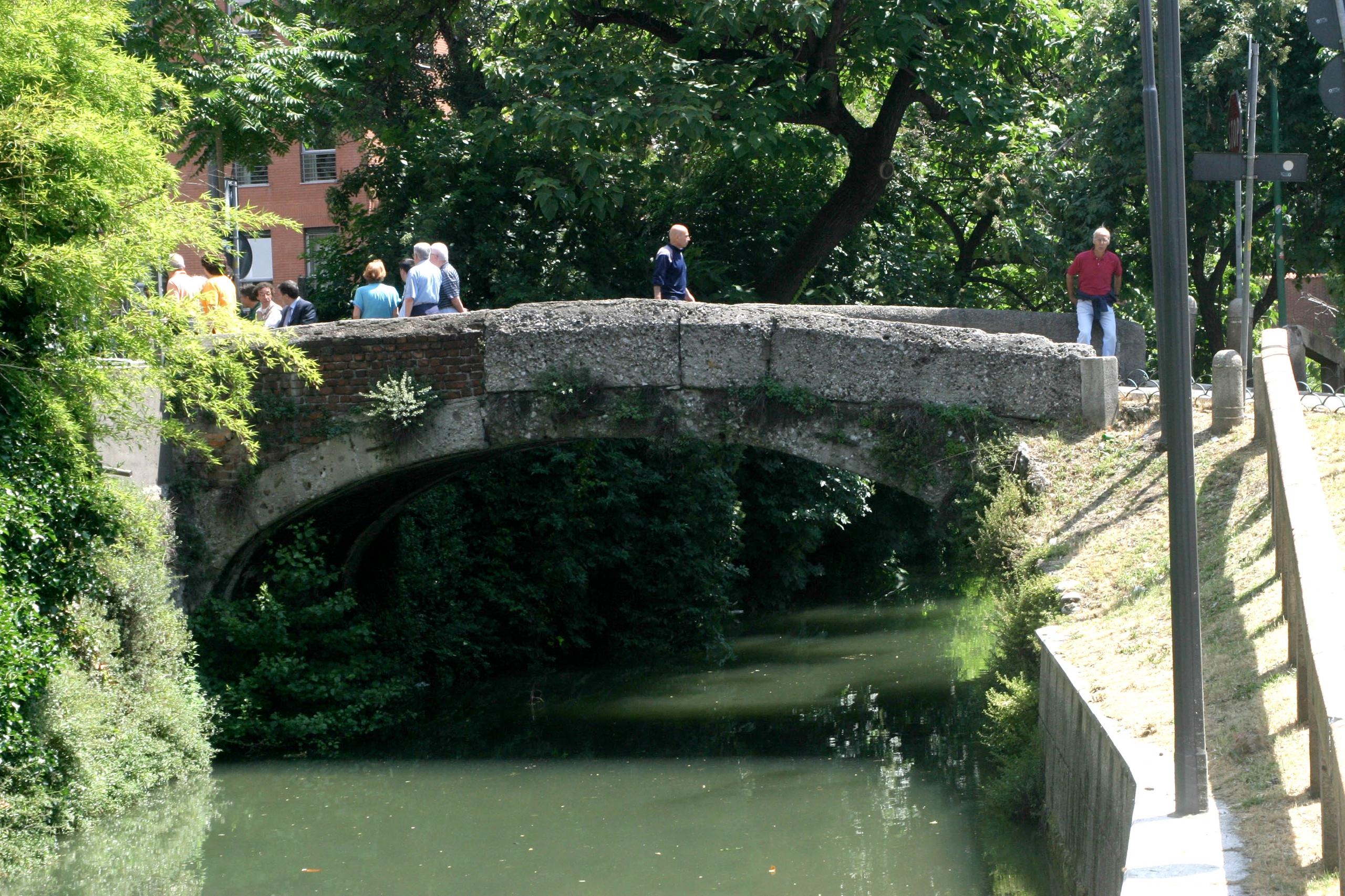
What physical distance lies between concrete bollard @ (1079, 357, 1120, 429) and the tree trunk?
6.11 meters

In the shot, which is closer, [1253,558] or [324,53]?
[1253,558]

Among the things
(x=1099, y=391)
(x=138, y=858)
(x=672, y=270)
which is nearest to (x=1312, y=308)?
(x=672, y=270)

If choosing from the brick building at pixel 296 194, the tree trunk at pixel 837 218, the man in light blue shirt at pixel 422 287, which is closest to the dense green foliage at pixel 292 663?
the man in light blue shirt at pixel 422 287

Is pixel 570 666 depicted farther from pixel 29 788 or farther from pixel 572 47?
pixel 29 788

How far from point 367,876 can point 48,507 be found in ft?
9.72

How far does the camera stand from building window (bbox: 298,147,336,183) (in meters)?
28.8

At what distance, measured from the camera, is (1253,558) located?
298 inches

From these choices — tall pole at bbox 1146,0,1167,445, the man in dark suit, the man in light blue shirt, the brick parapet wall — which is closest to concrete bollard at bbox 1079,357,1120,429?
the brick parapet wall

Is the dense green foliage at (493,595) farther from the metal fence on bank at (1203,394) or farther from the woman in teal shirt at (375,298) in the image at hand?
the metal fence on bank at (1203,394)

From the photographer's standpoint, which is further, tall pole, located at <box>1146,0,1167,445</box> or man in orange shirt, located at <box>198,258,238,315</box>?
man in orange shirt, located at <box>198,258,238,315</box>

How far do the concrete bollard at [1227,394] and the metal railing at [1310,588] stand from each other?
1129mm

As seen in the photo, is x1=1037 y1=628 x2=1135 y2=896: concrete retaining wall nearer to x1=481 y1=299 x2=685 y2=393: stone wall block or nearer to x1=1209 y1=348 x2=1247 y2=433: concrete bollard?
x1=1209 y1=348 x2=1247 y2=433: concrete bollard

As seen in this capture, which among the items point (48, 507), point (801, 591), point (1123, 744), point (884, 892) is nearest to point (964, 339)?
point (884, 892)

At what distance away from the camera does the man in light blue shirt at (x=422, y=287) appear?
40.9 ft
